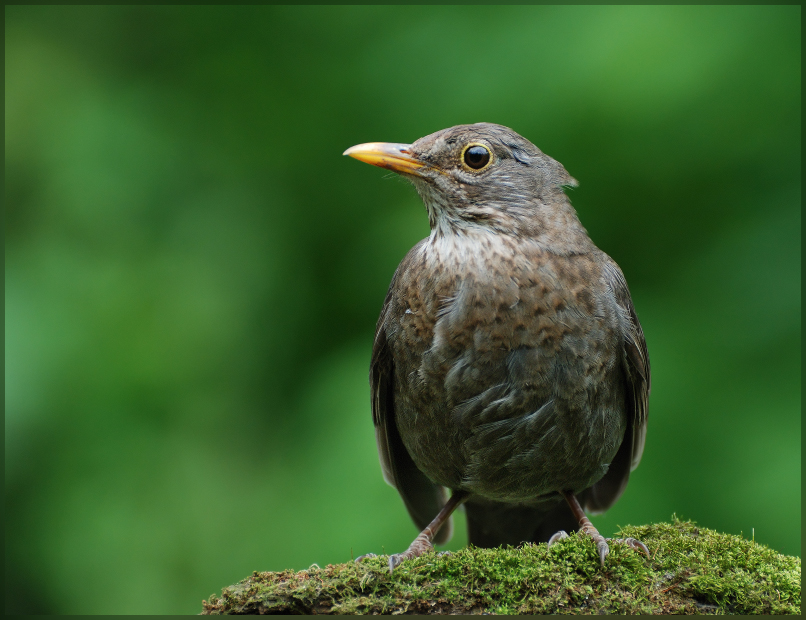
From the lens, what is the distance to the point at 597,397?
2990 millimetres

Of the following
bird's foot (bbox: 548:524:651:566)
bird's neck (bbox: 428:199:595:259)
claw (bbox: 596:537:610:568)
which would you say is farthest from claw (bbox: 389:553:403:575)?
bird's neck (bbox: 428:199:595:259)

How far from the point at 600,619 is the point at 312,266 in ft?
9.65

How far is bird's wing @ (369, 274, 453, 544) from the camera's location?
3336 millimetres

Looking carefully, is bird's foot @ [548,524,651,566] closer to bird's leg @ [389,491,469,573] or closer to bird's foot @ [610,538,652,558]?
bird's foot @ [610,538,652,558]

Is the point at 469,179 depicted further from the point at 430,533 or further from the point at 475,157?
the point at 430,533

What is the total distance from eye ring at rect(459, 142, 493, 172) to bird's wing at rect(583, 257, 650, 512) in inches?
26.7

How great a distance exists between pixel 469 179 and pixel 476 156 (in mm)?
104

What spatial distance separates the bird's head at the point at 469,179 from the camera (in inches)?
120

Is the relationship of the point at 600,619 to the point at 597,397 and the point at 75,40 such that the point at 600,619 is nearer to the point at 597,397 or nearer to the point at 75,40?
the point at 597,397

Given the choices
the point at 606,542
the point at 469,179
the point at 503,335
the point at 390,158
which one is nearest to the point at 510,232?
the point at 469,179

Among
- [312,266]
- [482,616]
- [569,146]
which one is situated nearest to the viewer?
[482,616]

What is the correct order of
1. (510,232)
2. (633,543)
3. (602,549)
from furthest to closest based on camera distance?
(510,232)
(633,543)
(602,549)

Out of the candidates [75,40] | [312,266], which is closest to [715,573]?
[312,266]

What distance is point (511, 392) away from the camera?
2.87m
